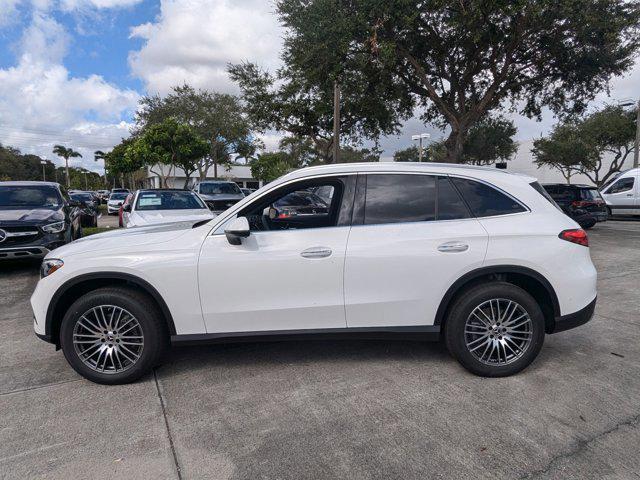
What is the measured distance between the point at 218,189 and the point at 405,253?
1408cm

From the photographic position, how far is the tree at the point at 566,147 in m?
30.7

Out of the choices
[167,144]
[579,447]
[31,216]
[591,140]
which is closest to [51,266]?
[579,447]

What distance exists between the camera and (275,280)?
11.2ft

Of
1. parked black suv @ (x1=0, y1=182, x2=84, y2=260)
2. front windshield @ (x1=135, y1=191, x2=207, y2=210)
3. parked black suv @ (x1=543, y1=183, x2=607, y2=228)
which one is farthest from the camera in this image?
parked black suv @ (x1=543, y1=183, x2=607, y2=228)

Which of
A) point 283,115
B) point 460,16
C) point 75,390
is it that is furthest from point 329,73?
point 75,390

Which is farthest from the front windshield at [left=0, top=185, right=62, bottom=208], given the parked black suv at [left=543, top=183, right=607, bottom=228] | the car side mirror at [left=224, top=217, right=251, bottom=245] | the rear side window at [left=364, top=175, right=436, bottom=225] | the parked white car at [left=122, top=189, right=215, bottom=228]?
the parked black suv at [left=543, top=183, right=607, bottom=228]

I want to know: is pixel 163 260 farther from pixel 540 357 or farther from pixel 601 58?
pixel 601 58

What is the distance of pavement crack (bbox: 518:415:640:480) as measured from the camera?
2439 mm

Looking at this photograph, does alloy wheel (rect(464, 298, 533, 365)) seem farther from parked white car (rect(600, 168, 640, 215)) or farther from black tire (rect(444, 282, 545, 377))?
parked white car (rect(600, 168, 640, 215))

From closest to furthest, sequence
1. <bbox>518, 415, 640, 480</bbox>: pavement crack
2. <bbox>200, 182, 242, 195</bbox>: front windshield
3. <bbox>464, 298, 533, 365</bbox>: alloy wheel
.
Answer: <bbox>518, 415, 640, 480</bbox>: pavement crack, <bbox>464, 298, 533, 365</bbox>: alloy wheel, <bbox>200, 182, 242, 195</bbox>: front windshield

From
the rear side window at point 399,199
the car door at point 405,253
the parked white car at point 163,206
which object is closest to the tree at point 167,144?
the parked white car at point 163,206

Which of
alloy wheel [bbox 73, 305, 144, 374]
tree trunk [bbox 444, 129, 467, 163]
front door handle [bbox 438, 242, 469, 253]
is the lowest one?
alloy wheel [bbox 73, 305, 144, 374]

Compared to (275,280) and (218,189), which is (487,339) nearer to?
(275,280)

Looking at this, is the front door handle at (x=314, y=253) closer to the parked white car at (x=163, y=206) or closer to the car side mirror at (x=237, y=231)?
the car side mirror at (x=237, y=231)
